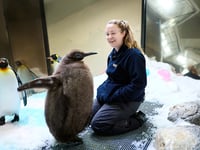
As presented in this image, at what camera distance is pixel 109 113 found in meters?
1.26

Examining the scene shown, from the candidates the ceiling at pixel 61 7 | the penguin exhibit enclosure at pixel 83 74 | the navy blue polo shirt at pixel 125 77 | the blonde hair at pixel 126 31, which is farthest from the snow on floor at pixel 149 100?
the ceiling at pixel 61 7

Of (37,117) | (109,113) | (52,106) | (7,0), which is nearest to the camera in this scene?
(52,106)

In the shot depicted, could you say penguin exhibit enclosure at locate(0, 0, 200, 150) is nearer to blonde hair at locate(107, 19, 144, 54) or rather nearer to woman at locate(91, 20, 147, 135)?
woman at locate(91, 20, 147, 135)

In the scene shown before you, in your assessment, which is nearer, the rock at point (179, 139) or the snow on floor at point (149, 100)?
the rock at point (179, 139)

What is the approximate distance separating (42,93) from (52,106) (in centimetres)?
88

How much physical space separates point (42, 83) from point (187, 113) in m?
0.79

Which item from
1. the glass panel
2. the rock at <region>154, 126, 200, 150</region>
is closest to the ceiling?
the glass panel

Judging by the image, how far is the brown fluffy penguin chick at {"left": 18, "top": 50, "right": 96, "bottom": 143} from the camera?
1024mm

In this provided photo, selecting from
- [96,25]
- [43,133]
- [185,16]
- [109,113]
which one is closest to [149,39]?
[185,16]

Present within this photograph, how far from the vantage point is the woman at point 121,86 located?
122cm

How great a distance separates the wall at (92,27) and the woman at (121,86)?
3.08ft

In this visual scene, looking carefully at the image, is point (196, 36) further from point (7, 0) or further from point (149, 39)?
point (7, 0)

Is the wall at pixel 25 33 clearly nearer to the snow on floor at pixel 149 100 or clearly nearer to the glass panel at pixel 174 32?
the snow on floor at pixel 149 100

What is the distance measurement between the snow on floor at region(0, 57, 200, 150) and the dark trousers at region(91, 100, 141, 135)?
15 cm
